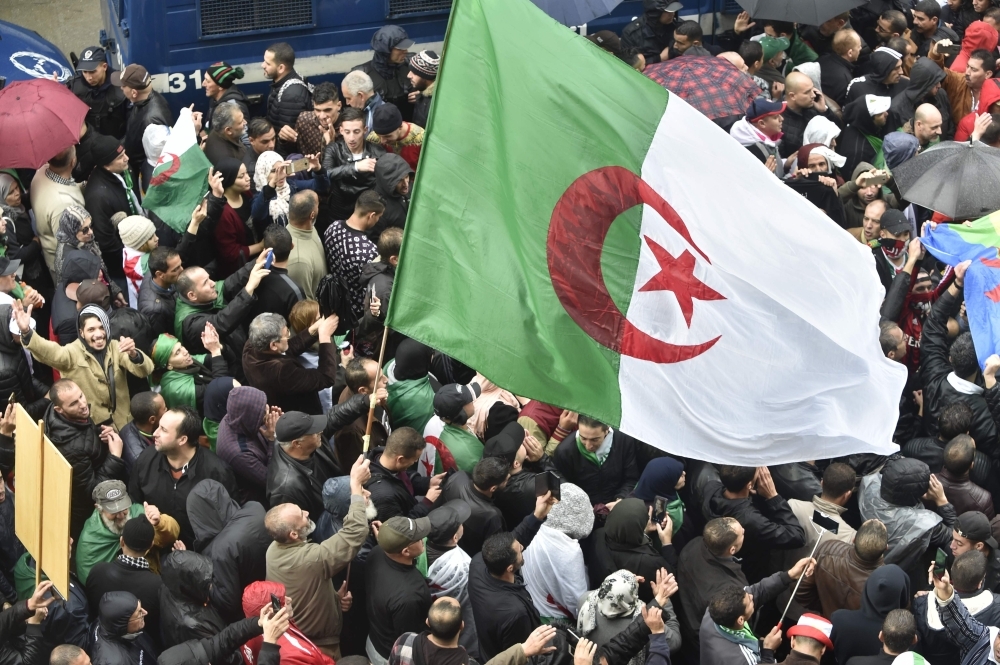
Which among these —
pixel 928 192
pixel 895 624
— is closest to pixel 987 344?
pixel 928 192

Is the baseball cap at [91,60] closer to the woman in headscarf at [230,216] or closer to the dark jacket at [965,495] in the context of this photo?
the woman in headscarf at [230,216]

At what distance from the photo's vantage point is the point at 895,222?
33.1 ft

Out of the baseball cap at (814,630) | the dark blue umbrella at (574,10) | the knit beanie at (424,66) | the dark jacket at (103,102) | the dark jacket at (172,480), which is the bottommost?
the dark jacket at (103,102)

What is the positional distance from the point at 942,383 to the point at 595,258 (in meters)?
3.50

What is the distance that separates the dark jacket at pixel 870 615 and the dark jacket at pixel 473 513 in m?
1.80

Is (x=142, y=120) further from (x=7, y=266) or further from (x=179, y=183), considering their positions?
(x=7, y=266)

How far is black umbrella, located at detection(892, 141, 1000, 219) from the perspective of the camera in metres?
10.1

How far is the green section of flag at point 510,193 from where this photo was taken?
6.15 meters

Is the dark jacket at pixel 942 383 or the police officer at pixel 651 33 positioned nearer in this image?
the dark jacket at pixel 942 383

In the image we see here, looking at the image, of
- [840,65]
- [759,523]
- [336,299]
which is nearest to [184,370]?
[336,299]

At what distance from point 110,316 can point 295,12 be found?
14.1ft

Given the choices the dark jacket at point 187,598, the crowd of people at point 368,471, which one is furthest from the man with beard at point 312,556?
the dark jacket at point 187,598

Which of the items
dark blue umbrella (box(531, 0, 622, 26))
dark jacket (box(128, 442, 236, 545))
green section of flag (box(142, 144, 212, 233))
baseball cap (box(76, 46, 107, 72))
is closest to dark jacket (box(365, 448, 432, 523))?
dark jacket (box(128, 442, 236, 545))

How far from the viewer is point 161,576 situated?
23.5ft
